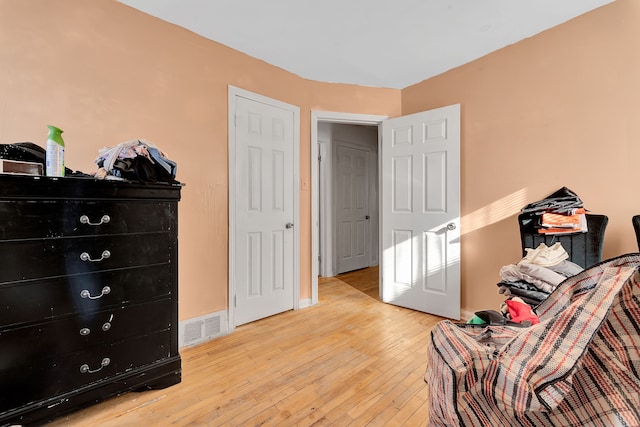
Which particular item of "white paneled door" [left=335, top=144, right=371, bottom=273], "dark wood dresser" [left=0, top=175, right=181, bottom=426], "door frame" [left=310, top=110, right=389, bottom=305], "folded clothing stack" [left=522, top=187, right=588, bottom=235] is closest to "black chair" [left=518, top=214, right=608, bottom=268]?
"folded clothing stack" [left=522, top=187, right=588, bottom=235]

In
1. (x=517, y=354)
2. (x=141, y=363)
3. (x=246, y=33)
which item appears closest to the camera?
(x=517, y=354)

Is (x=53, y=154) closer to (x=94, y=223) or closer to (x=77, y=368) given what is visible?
(x=94, y=223)

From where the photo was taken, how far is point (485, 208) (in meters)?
2.55

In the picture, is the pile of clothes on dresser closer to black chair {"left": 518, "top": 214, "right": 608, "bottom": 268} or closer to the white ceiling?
the white ceiling

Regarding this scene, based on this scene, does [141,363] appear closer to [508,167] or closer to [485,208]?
[485,208]

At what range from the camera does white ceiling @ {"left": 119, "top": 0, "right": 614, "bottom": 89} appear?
1931 mm

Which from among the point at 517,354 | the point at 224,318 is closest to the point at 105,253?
the point at 224,318

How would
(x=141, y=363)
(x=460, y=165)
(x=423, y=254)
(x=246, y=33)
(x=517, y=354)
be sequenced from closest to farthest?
(x=517, y=354) → (x=141, y=363) → (x=246, y=33) → (x=460, y=165) → (x=423, y=254)

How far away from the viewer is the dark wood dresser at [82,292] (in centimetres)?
128

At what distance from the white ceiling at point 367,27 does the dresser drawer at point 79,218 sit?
1.41 meters

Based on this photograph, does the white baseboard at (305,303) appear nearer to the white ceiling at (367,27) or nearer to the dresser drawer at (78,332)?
the dresser drawer at (78,332)

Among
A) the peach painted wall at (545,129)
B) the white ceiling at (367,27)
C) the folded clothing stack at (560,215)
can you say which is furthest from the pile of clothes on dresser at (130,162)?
the peach painted wall at (545,129)

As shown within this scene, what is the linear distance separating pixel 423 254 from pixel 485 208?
0.70 metres

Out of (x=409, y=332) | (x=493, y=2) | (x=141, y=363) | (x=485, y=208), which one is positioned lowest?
(x=409, y=332)
